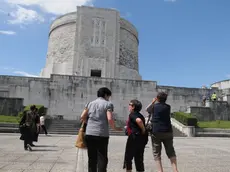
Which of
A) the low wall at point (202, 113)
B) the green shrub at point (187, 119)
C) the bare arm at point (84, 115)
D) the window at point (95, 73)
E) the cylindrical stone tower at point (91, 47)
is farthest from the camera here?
the window at point (95, 73)

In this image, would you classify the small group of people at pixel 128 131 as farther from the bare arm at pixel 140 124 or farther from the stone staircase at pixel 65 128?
the stone staircase at pixel 65 128

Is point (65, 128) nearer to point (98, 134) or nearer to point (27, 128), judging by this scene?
point (27, 128)

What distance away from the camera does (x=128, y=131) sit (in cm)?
441

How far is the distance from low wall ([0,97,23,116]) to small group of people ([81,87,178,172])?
1663 centimetres

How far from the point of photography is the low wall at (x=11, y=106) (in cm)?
1912

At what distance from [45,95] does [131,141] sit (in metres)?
18.6

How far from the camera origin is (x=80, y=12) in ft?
89.0

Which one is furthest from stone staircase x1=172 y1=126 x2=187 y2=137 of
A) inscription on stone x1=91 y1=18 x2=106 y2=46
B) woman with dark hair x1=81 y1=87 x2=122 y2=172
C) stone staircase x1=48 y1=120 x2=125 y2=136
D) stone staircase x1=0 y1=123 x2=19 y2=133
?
woman with dark hair x1=81 y1=87 x2=122 y2=172

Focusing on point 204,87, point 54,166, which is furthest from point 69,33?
point 54,166

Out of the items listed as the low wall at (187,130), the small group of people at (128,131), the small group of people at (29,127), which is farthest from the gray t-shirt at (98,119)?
the low wall at (187,130)

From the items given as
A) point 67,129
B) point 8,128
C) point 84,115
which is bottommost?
point 67,129

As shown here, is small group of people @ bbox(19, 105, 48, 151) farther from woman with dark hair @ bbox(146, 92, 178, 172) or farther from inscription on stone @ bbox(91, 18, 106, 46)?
inscription on stone @ bbox(91, 18, 106, 46)

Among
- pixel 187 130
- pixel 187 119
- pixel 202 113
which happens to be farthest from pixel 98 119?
pixel 202 113

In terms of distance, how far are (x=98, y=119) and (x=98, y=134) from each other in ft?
0.78
